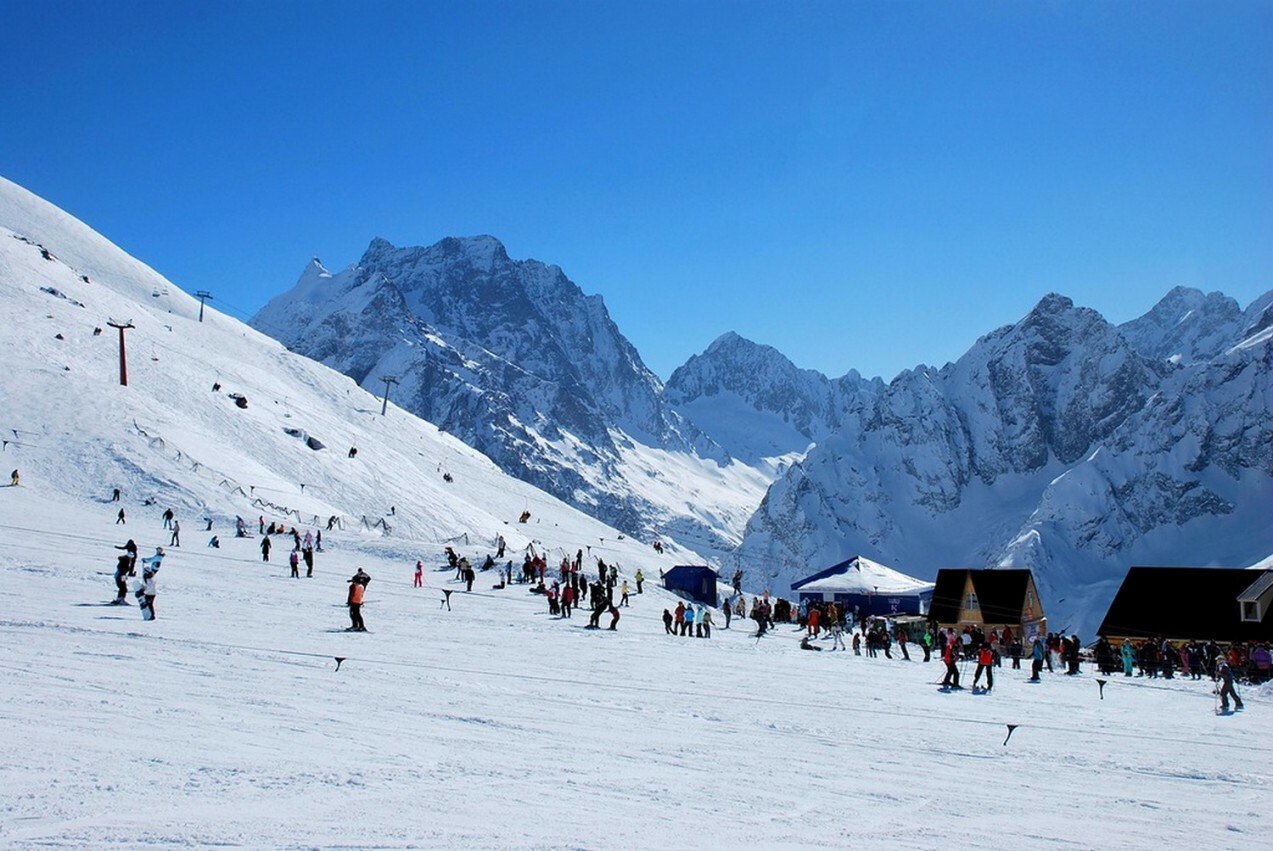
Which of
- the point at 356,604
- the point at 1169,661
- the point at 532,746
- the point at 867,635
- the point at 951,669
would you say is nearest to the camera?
the point at 532,746

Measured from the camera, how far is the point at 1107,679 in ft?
92.0

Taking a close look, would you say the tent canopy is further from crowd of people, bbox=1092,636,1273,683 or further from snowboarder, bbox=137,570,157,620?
snowboarder, bbox=137,570,157,620

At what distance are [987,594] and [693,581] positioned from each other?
2110cm

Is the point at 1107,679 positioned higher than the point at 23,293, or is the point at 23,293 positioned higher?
the point at 23,293

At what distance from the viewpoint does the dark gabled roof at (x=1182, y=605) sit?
51094 millimetres

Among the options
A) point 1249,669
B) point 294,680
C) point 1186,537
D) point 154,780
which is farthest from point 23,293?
point 1186,537

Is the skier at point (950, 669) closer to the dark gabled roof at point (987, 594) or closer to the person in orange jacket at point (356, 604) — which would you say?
the person in orange jacket at point (356, 604)

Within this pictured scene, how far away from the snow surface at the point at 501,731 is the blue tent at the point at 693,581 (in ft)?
60.4

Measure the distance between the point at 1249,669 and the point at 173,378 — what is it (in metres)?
60.7

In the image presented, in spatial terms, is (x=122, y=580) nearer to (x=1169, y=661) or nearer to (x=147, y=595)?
(x=147, y=595)

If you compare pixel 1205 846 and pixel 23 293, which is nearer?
pixel 1205 846

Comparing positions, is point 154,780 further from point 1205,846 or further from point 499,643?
point 499,643

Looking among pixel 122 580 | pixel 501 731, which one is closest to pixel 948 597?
pixel 122 580

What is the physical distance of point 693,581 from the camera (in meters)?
57.4
